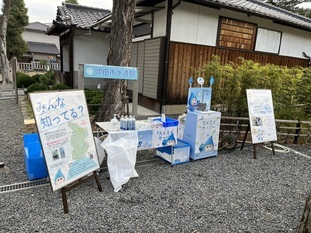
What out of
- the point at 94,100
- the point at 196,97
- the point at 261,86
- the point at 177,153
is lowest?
the point at 177,153

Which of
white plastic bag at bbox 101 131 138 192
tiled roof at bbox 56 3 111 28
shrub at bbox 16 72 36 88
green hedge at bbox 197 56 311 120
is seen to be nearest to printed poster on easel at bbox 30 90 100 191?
white plastic bag at bbox 101 131 138 192

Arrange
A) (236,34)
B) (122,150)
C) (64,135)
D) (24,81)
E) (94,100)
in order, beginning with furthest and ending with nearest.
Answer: (24,81) → (236,34) → (94,100) → (122,150) → (64,135)

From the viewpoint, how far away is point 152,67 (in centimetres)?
663

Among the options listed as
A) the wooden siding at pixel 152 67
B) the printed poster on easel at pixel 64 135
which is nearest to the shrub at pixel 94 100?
the wooden siding at pixel 152 67

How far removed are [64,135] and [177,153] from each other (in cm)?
171

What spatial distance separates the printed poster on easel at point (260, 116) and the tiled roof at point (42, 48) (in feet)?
83.1

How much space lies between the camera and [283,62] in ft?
28.6

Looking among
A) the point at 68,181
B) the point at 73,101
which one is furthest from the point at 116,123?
the point at 68,181

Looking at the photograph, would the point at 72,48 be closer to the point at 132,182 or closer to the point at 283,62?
the point at 132,182

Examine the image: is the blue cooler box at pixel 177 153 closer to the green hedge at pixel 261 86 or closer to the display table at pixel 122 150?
the display table at pixel 122 150

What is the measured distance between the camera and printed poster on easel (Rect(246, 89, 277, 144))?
149 inches

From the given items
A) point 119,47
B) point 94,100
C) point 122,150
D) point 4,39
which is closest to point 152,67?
point 94,100

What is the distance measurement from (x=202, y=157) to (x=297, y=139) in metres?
2.59

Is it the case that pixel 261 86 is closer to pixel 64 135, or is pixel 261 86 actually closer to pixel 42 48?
pixel 64 135
